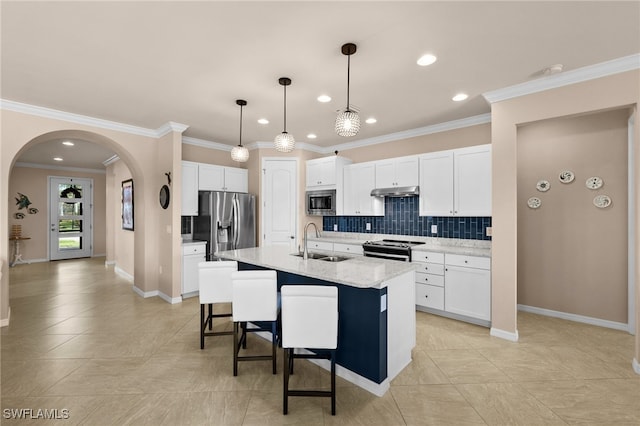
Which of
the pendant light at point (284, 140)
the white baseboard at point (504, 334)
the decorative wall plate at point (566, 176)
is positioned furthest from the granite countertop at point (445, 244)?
the pendant light at point (284, 140)

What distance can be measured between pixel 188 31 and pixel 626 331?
5.40m

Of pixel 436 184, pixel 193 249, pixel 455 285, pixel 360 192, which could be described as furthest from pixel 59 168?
pixel 455 285

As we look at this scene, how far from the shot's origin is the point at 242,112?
3.93m

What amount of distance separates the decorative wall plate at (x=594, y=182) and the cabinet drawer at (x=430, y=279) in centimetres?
209

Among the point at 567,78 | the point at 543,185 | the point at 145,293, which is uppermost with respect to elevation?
the point at 567,78

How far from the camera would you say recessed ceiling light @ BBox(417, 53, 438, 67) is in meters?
2.52

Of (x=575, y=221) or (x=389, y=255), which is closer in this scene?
(x=575, y=221)

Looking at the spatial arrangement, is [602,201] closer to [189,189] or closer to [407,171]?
[407,171]

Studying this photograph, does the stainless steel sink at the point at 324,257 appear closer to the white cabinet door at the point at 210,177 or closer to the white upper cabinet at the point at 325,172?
the white upper cabinet at the point at 325,172

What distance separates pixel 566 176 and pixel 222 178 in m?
5.19

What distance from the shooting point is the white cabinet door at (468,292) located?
347cm

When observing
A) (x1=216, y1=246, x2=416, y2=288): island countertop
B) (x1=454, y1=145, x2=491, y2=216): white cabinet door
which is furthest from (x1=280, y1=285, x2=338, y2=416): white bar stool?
(x1=454, y1=145, x2=491, y2=216): white cabinet door

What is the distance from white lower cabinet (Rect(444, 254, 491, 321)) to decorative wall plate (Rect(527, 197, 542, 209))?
1234mm

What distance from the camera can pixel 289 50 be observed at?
95.2 inches
